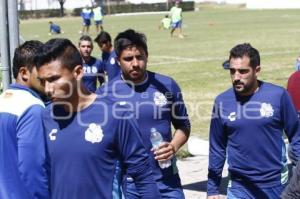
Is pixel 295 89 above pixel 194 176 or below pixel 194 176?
above

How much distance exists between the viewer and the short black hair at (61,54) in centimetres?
428

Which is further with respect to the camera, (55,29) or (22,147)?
(55,29)

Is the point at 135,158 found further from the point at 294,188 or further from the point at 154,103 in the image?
the point at 154,103

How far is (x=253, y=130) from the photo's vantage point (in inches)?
239

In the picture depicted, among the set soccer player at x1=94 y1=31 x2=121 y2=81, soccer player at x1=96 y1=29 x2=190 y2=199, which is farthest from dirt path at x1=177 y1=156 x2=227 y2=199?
soccer player at x1=96 y1=29 x2=190 y2=199

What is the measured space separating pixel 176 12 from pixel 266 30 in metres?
5.74

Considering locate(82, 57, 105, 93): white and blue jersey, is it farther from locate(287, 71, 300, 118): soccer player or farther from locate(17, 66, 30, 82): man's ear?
locate(17, 66, 30, 82): man's ear

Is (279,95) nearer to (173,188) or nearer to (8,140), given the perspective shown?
(173,188)

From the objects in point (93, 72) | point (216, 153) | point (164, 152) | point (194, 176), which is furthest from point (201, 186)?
point (164, 152)

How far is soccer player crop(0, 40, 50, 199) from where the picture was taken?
4.48m

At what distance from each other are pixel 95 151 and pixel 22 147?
1.76ft

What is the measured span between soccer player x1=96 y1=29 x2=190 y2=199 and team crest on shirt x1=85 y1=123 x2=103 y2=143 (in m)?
1.59

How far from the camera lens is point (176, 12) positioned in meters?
44.1

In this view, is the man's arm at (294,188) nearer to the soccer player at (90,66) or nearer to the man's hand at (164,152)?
the man's hand at (164,152)
